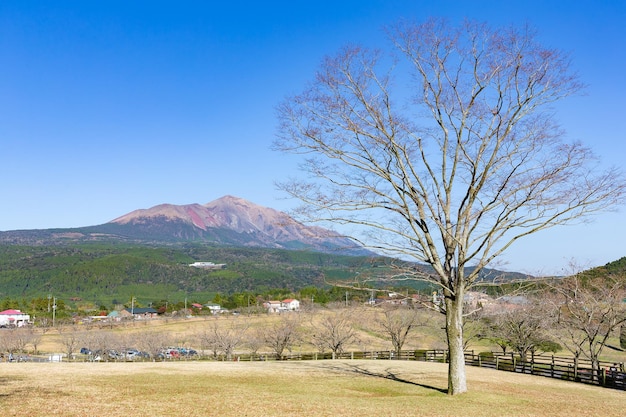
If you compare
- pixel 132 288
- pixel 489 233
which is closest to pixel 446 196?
pixel 489 233

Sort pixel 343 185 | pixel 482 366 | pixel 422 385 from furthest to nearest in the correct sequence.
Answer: pixel 482 366
pixel 422 385
pixel 343 185

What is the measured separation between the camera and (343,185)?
17.2 metres

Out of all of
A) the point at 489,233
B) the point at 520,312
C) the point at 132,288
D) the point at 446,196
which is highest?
the point at 446,196

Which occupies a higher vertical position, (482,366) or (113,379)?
(113,379)

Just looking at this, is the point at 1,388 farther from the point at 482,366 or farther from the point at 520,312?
the point at 520,312

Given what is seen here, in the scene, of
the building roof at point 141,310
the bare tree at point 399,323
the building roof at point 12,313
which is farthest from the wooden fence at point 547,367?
the building roof at point 141,310

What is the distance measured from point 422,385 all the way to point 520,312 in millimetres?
27764

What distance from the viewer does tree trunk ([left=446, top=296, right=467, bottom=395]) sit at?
16.4m

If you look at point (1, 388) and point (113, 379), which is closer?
Result: point (1, 388)

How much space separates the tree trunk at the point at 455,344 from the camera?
53.9ft

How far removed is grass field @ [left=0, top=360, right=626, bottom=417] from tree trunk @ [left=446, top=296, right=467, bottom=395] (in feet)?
1.35

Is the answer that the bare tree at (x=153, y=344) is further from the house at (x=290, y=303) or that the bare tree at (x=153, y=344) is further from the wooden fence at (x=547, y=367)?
the house at (x=290, y=303)

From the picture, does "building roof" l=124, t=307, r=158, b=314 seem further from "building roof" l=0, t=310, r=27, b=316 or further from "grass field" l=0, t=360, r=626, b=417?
"grass field" l=0, t=360, r=626, b=417

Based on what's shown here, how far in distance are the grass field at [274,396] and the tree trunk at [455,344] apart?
0.41 meters
